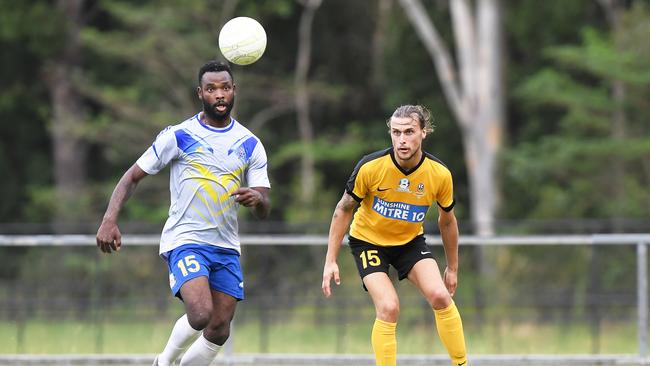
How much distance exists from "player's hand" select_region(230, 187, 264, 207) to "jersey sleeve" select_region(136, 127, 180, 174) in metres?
0.56

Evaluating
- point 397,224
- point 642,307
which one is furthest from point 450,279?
point 642,307

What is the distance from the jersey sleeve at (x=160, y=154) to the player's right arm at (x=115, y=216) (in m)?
0.05

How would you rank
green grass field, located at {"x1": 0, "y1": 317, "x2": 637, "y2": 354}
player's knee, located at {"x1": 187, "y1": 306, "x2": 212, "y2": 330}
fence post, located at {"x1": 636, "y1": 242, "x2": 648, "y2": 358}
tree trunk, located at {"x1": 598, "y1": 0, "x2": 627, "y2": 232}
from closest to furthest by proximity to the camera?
player's knee, located at {"x1": 187, "y1": 306, "x2": 212, "y2": 330}
fence post, located at {"x1": 636, "y1": 242, "x2": 648, "y2": 358}
green grass field, located at {"x1": 0, "y1": 317, "x2": 637, "y2": 354}
tree trunk, located at {"x1": 598, "y1": 0, "x2": 627, "y2": 232}

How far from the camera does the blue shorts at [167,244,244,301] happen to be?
286 inches

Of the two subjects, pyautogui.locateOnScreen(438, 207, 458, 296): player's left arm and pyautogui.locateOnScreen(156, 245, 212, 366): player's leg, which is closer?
pyautogui.locateOnScreen(156, 245, 212, 366): player's leg

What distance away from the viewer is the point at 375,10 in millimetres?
29906

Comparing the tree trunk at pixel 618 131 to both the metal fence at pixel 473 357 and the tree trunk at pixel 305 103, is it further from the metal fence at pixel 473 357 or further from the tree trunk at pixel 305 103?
the metal fence at pixel 473 357

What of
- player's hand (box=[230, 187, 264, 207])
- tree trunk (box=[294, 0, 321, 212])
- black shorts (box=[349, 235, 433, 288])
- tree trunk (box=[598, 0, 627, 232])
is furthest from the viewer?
tree trunk (box=[294, 0, 321, 212])

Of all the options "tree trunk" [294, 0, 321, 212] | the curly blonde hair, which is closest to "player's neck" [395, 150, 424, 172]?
the curly blonde hair

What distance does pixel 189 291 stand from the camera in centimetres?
718

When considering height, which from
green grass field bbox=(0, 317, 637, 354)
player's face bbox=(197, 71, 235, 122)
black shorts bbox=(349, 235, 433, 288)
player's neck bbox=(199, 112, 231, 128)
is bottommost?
green grass field bbox=(0, 317, 637, 354)

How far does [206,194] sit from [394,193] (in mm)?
1217

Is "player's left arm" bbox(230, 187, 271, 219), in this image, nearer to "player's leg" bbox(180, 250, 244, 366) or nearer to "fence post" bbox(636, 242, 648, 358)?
"player's leg" bbox(180, 250, 244, 366)

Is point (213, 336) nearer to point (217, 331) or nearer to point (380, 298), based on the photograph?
point (217, 331)
